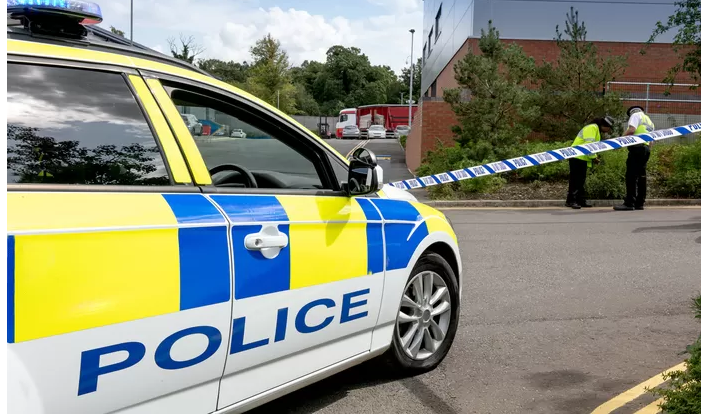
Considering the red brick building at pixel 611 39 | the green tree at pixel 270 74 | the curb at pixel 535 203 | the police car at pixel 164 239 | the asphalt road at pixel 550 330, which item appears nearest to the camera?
the police car at pixel 164 239

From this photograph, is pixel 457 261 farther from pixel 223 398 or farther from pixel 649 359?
pixel 223 398

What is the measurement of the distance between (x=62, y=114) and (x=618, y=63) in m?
15.5

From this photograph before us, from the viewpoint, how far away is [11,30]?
2496 mm

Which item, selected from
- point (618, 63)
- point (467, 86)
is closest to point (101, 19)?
point (467, 86)

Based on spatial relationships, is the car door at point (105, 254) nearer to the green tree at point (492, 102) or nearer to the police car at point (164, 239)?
the police car at point (164, 239)

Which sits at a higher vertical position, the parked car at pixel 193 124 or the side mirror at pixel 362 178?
the parked car at pixel 193 124

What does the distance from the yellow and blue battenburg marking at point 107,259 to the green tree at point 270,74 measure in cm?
4177

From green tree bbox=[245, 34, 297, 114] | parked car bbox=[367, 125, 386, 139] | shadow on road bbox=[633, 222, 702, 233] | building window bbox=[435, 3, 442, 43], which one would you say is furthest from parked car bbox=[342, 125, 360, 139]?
shadow on road bbox=[633, 222, 702, 233]

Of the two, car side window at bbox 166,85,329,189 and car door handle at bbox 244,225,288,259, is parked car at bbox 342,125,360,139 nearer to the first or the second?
car side window at bbox 166,85,329,189

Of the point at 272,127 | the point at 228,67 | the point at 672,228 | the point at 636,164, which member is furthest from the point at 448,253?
the point at 228,67

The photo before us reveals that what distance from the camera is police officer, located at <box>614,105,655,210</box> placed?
11898 millimetres

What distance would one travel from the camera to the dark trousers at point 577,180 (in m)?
12.2

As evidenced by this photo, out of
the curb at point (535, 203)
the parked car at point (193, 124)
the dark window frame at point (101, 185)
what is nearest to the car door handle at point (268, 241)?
the dark window frame at point (101, 185)

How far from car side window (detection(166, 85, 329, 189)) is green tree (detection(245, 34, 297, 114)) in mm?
40881
